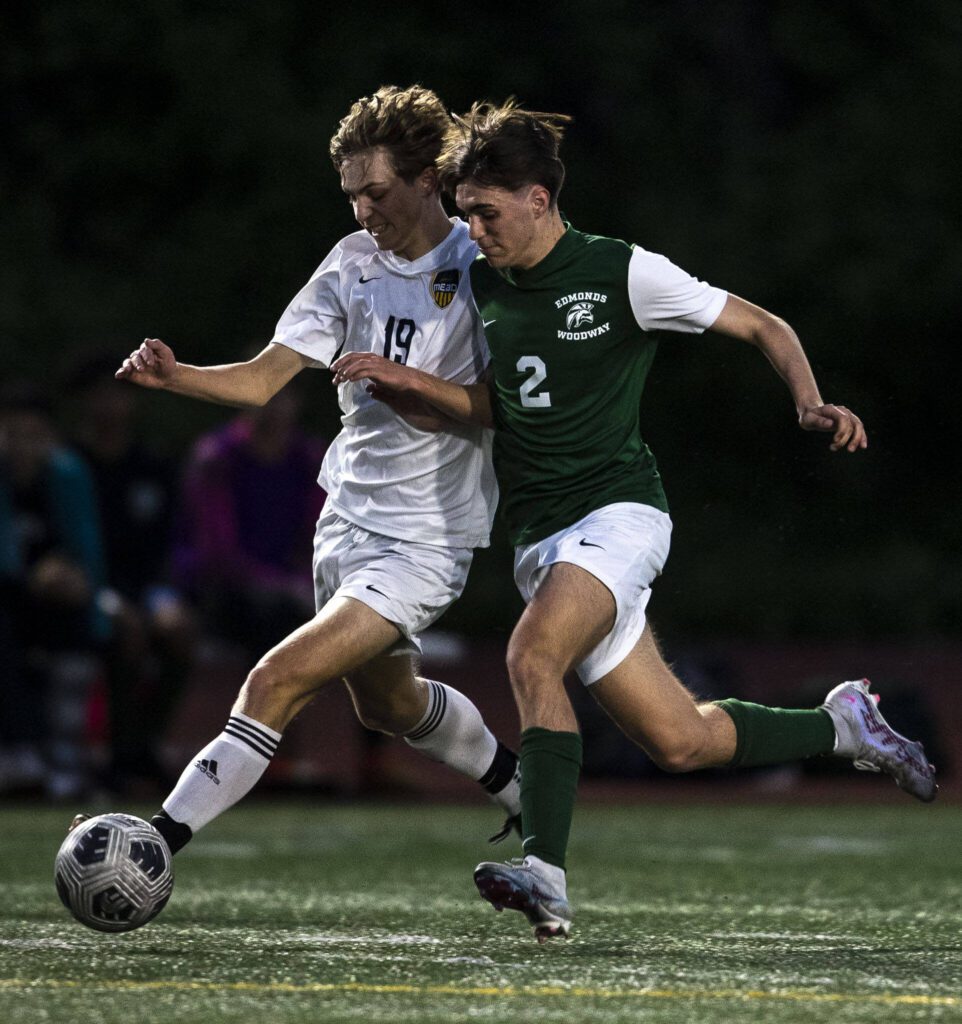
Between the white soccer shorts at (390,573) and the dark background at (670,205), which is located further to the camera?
the dark background at (670,205)

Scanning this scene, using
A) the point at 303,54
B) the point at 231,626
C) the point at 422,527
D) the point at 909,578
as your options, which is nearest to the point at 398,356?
the point at 422,527

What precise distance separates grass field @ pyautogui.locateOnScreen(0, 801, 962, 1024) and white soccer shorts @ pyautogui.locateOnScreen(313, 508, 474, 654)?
28.8 inches

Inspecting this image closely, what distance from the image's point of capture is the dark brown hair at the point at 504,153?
4.74m

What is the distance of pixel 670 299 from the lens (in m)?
4.81

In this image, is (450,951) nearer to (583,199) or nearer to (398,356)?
(398,356)

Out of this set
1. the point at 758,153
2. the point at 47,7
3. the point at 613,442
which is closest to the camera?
the point at 613,442

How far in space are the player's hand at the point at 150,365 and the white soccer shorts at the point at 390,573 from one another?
580 millimetres

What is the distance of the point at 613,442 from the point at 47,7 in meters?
17.4

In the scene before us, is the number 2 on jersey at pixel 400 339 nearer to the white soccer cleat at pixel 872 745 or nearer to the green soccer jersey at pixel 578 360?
the green soccer jersey at pixel 578 360

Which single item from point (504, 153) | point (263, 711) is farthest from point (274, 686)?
point (504, 153)

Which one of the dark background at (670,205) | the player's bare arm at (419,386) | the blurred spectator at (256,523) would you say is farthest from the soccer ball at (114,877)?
the dark background at (670,205)

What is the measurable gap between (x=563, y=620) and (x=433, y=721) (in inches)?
40.3

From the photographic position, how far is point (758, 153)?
19547 millimetres

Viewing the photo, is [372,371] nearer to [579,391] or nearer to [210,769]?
[579,391]
